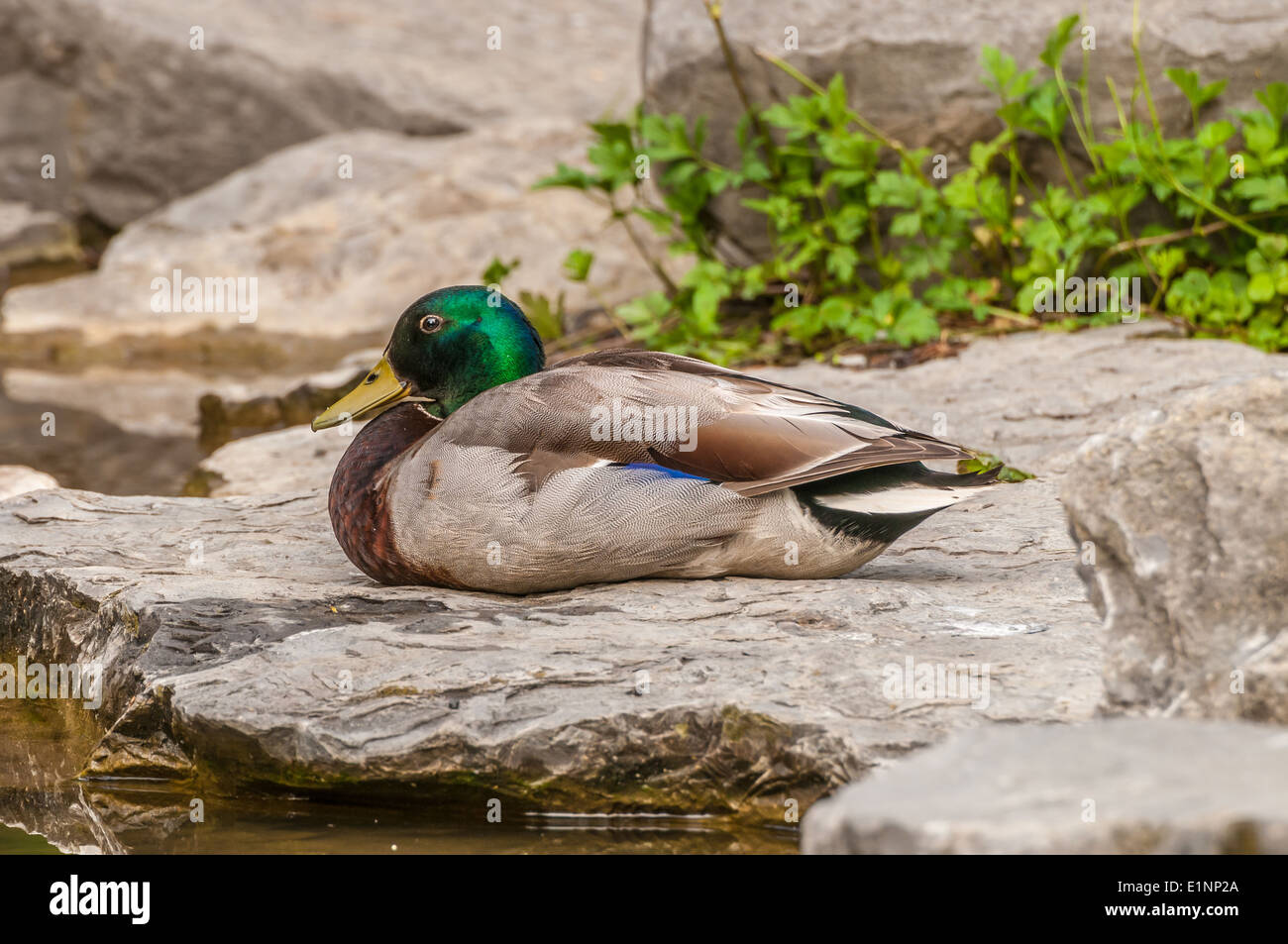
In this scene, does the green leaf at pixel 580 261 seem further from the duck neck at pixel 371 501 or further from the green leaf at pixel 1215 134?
the duck neck at pixel 371 501

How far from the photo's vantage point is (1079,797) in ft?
5.62

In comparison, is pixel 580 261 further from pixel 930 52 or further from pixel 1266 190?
pixel 1266 190

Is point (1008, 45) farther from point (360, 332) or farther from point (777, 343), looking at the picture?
point (360, 332)

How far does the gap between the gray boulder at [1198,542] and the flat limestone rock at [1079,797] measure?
17.3 inches

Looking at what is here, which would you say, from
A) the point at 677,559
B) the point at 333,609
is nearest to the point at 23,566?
the point at 333,609

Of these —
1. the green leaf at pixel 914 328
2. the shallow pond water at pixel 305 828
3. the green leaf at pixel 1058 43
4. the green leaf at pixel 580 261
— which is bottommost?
the shallow pond water at pixel 305 828

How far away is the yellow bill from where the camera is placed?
4.01 m

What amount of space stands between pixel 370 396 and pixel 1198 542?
232 centimetres

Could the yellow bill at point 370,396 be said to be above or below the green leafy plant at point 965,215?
below

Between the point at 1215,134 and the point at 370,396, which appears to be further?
the point at 1215,134

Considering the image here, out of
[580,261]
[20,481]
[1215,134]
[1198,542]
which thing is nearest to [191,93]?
[580,261]

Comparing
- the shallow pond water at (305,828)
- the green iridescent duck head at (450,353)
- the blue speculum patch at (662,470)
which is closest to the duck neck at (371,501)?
the green iridescent duck head at (450,353)

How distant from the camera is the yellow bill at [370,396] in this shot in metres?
4.01

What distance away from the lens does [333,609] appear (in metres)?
3.63
